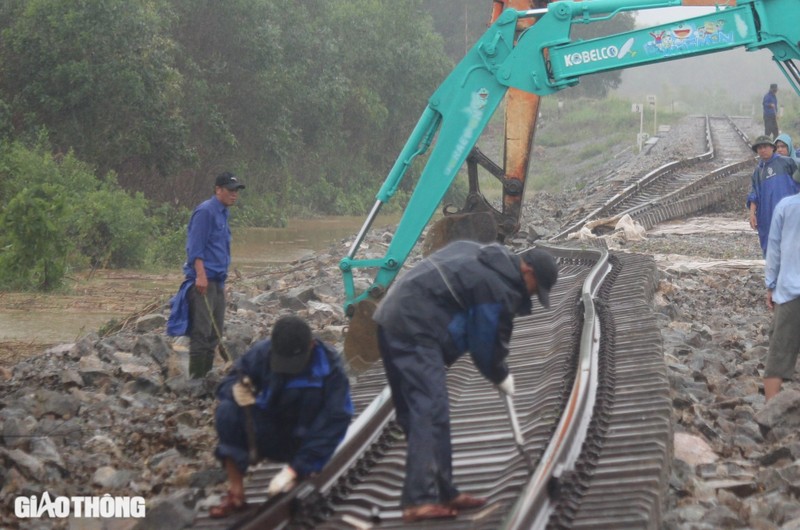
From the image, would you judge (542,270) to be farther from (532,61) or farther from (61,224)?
(61,224)

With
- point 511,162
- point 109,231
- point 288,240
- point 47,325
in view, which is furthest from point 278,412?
point 288,240

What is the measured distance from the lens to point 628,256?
14.8 meters

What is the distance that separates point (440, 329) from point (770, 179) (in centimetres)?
725

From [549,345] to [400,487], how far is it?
158 inches

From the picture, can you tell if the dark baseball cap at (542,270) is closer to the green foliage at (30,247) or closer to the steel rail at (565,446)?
the steel rail at (565,446)

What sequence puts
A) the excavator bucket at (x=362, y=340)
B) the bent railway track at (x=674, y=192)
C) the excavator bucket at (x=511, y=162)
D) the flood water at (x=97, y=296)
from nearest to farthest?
the excavator bucket at (x=362, y=340)
the excavator bucket at (x=511, y=162)
the flood water at (x=97, y=296)
the bent railway track at (x=674, y=192)

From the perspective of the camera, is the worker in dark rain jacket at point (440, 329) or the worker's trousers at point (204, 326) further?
the worker's trousers at point (204, 326)

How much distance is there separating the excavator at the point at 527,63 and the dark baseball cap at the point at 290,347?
5.05 meters

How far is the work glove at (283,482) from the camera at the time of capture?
18.2ft

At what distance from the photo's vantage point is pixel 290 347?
18.1ft

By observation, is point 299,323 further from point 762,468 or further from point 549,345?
point 549,345

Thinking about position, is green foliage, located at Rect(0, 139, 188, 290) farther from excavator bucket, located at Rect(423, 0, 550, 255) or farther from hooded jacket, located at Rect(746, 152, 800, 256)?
hooded jacket, located at Rect(746, 152, 800, 256)

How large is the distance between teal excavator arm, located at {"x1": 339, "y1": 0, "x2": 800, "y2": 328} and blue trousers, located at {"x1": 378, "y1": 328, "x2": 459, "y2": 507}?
528cm

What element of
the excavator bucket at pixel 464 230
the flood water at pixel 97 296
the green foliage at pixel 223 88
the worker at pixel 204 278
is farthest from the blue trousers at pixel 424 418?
the green foliage at pixel 223 88
